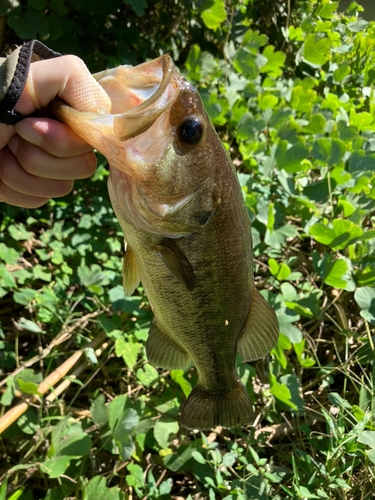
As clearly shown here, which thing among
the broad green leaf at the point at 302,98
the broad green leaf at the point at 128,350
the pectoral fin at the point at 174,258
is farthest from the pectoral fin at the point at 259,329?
the broad green leaf at the point at 302,98

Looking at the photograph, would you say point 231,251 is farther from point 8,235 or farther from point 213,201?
point 8,235

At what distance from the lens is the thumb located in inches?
37.1

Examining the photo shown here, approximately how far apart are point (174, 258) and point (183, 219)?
0.12 metres

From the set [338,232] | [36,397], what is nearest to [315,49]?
[338,232]

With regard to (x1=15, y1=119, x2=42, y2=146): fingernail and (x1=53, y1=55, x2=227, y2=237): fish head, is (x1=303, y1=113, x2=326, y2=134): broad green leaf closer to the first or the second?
(x1=53, y1=55, x2=227, y2=237): fish head

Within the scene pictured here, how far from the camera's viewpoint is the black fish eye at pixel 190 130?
94cm

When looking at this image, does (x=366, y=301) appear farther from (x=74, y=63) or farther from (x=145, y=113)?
(x=74, y=63)

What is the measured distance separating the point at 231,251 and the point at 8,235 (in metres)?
2.17

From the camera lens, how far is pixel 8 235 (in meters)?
2.66

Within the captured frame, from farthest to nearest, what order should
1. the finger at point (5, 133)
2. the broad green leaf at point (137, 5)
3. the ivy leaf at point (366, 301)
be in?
1. the broad green leaf at point (137, 5)
2. the ivy leaf at point (366, 301)
3. the finger at point (5, 133)

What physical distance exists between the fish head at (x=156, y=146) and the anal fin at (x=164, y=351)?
1.78ft

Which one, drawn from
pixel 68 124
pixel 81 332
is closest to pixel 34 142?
pixel 68 124

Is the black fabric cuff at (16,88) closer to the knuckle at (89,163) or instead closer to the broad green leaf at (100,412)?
the knuckle at (89,163)

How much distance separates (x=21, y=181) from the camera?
3.88 feet
